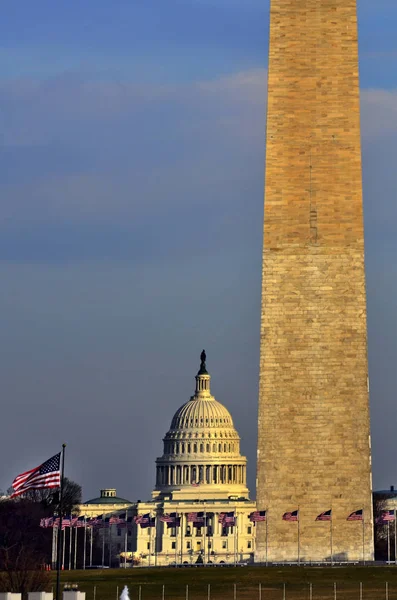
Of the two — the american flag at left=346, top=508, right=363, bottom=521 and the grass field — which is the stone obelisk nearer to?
the american flag at left=346, top=508, right=363, bottom=521

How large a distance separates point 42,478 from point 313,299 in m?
20.6

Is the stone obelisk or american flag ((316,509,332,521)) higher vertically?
the stone obelisk

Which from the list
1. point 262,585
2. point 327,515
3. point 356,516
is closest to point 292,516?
point 327,515

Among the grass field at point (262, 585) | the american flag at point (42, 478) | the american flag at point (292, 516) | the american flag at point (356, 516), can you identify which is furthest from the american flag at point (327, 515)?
the american flag at point (42, 478)

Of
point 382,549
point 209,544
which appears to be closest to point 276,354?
point 382,549

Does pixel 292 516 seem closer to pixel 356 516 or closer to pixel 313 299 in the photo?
pixel 356 516

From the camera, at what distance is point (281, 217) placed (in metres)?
75.9

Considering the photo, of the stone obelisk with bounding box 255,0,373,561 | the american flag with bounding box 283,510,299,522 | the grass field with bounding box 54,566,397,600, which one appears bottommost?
the grass field with bounding box 54,566,397,600

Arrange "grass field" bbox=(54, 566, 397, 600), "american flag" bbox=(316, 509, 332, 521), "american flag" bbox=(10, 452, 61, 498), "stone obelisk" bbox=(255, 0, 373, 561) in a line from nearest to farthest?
"american flag" bbox=(10, 452, 61, 498), "grass field" bbox=(54, 566, 397, 600), "american flag" bbox=(316, 509, 332, 521), "stone obelisk" bbox=(255, 0, 373, 561)

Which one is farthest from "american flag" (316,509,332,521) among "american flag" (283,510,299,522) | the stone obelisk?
"american flag" (283,510,299,522)

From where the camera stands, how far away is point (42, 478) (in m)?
58.0

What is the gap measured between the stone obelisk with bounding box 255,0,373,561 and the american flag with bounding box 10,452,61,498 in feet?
59.3

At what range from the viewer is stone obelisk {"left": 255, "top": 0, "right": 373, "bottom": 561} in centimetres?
7512

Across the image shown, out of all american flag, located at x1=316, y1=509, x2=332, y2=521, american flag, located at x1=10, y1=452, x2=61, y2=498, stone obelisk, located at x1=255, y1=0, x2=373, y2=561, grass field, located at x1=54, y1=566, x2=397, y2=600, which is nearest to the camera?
american flag, located at x1=10, y1=452, x2=61, y2=498
